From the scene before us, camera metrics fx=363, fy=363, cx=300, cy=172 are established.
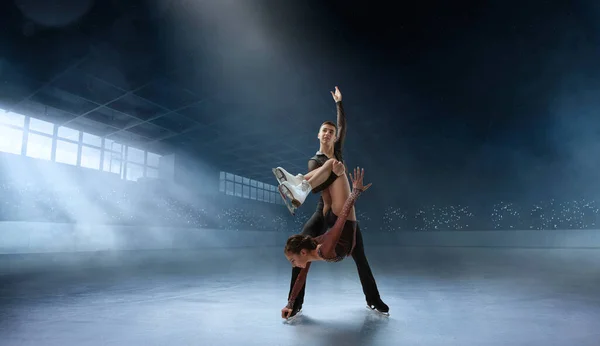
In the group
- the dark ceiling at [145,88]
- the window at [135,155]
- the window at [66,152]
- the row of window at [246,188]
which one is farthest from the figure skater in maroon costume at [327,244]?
the row of window at [246,188]

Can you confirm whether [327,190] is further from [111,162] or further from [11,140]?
[111,162]

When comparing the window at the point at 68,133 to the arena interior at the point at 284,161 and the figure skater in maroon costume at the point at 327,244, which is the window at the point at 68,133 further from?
the figure skater in maroon costume at the point at 327,244

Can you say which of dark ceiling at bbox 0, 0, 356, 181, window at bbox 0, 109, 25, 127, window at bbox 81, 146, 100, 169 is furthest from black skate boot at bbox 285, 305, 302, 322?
window at bbox 81, 146, 100, 169

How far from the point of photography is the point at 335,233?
2.50 meters

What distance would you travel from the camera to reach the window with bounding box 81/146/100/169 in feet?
46.9

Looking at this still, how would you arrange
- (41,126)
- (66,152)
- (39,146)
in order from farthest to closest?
1. (66,152)
2. (41,126)
3. (39,146)

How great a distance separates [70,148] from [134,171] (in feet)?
9.66

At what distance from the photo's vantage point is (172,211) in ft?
56.3

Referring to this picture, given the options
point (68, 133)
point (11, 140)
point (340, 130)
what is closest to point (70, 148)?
point (68, 133)

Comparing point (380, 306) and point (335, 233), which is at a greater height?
point (335, 233)

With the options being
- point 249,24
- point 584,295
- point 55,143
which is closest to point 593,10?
point 584,295

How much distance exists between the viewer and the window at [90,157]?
14295 mm

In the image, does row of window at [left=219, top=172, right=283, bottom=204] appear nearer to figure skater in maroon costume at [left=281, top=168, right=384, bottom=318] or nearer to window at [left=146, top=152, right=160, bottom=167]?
window at [left=146, top=152, right=160, bottom=167]

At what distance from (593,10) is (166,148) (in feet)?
51.1
